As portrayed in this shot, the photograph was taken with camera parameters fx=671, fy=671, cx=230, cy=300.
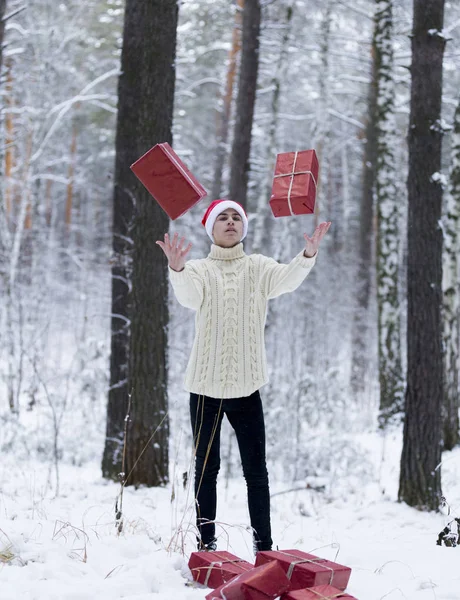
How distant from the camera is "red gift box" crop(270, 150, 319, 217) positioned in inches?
144

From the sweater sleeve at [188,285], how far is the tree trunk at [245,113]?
6.91 m

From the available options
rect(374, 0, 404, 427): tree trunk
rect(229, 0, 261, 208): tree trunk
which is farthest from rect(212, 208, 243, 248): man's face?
rect(374, 0, 404, 427): tree trunk

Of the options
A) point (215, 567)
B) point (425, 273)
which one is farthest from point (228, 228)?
point (425, 273)

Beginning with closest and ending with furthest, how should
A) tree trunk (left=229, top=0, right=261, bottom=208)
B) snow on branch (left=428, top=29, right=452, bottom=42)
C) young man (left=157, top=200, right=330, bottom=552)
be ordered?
young man (left=157, top=200, right=330, bottom=552)
snow on branch (left=428, top=29, right=452, bottom=42)
tree trunk (left=229, top=0, right=261, bottom=208)

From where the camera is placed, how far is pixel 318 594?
278 cm

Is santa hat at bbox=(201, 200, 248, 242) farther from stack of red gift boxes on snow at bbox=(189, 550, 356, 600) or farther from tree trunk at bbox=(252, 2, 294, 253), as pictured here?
tree trunk at bbox=(252, 2, 294, 253)

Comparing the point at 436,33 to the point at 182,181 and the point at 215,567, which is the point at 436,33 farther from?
the point at 215,567

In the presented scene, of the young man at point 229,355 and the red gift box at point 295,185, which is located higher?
the red gift box at point 295,185

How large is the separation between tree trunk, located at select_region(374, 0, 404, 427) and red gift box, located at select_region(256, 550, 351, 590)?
7683mm

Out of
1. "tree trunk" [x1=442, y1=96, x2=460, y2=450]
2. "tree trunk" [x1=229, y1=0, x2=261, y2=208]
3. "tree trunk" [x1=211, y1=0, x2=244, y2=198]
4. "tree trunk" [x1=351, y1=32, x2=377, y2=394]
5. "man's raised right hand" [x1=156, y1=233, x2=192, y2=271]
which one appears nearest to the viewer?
"man's raised right hand" [x1=156, y1=233, x2=192, y2=271]

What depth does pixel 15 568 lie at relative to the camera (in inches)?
125

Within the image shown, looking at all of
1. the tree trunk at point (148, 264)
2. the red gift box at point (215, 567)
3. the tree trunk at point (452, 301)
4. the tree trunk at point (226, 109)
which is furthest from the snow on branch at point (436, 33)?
the tree trunk at point (226, 109)

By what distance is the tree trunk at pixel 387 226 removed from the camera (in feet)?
34.8

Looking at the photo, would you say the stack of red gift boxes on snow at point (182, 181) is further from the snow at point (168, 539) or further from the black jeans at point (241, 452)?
the snow at point (168, 539)
